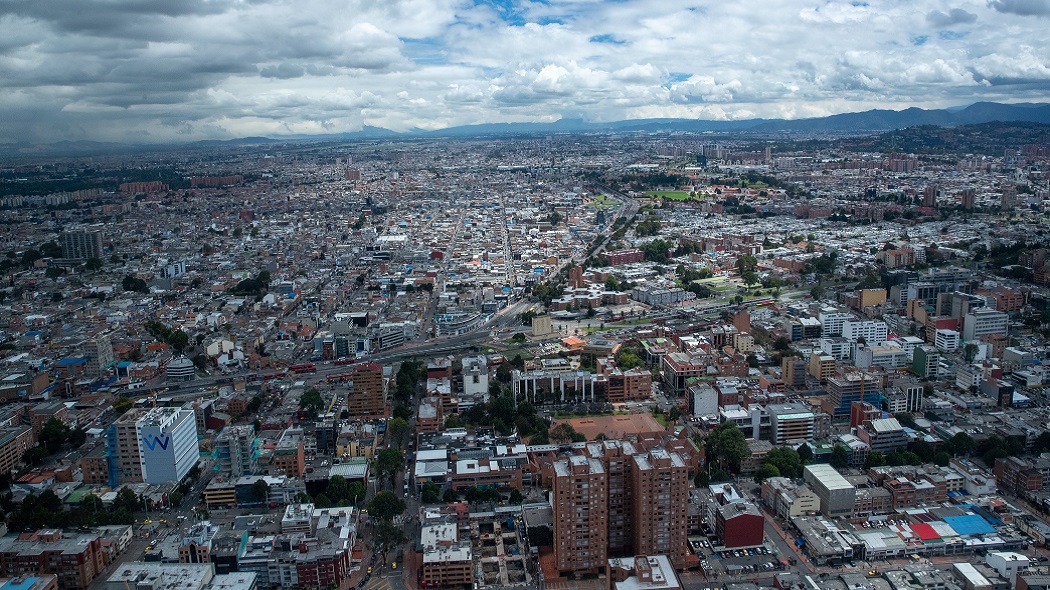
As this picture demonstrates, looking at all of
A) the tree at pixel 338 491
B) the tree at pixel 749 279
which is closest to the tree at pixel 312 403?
the tree at pixel 338 491

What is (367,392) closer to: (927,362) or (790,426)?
(790,426)


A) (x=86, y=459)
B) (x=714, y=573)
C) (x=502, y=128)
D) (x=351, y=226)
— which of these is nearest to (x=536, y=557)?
(x=714, y=573)

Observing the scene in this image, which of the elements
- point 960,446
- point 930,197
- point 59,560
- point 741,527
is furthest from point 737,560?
point 930,197

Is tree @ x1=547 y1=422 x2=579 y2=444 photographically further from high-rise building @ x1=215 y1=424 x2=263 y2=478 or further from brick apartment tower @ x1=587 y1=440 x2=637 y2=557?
high-rise building @ x1=215 y1=424 x2=263 y2=478

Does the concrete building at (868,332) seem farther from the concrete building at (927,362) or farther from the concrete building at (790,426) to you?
the concrete building at (790,426)

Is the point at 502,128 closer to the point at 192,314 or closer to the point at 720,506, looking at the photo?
the point at 192,314

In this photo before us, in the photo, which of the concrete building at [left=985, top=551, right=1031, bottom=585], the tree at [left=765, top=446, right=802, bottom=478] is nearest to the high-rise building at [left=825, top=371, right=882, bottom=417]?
the tree at [left=765, top=446, right=802, bottom=478]
